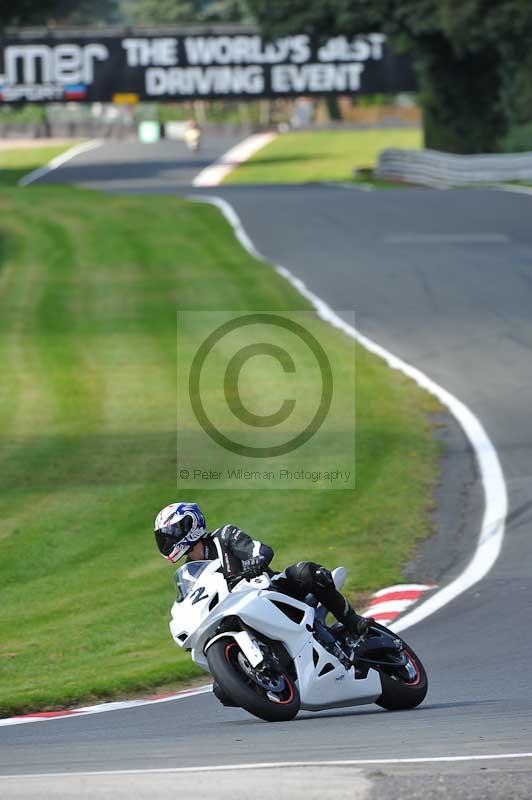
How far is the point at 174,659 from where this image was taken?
10594mm

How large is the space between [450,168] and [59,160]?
36.5 m

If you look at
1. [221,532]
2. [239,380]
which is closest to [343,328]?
[239,380]

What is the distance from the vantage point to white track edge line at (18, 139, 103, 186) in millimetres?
67375

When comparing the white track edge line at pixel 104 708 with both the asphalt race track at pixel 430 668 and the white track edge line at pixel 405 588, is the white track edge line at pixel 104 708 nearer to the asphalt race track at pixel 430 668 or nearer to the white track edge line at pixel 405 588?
the asphalt race track at pixel 430 668

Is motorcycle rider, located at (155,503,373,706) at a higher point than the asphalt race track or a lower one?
higher

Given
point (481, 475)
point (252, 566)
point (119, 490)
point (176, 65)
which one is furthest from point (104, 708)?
point (176, 65)

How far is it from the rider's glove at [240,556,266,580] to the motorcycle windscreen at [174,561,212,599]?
285 mm

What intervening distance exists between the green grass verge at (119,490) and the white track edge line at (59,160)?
38620 millimetres

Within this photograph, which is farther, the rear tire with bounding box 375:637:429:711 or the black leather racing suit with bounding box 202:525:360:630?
the rear tire with bounding box 375:637:429:711
